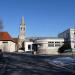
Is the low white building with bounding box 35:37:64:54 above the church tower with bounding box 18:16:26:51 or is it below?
below

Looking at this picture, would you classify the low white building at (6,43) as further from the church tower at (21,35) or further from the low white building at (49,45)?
the low white building at (49,45)

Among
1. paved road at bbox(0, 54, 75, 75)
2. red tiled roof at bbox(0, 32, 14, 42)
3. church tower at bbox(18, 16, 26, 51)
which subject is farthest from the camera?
church tower at bbox(18, 16, 26, 51)

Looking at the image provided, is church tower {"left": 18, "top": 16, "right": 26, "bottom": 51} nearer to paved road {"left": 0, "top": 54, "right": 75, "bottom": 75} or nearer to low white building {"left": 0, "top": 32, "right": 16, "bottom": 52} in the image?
low white building {"left": 0, "top": 32, "right": 16, "bottom": 52}

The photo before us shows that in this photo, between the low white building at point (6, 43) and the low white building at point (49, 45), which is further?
the low white building at point (6, 43)

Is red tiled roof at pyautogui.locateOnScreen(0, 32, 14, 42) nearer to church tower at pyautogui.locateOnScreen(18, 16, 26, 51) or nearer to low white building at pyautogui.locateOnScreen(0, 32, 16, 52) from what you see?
low white building at pyautogui.locateOnScreen(0, 32, 16, 52)

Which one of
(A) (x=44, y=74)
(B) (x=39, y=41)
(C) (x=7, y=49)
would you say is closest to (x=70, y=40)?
(B) (x=39, y=41)

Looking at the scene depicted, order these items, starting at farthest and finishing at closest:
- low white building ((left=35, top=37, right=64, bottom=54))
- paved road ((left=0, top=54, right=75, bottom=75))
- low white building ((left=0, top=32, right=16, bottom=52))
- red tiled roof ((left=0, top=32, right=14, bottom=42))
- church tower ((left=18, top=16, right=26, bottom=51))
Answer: church tower ((left=18, top=16, right=26, bottom=51)), red tiled roof ((left=0, top=32, right=14, bottom=42)), low white building ((left=0, top=32, right=16, bottom=52)), low white building ((left=35, top=37, right=64, bottom=54)), paved road ((left=0, top=54, right=75, bottom=75))

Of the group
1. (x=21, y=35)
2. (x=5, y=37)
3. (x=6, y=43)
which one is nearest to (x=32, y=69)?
(x=6, y=43)

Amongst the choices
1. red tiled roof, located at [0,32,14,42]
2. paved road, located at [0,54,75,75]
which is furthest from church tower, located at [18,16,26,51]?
paved road, located at [0,54,75,75]

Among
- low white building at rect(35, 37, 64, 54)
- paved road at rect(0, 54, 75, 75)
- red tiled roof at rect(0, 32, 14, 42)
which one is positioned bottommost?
paved road at rect(0, 54, 75, 75)

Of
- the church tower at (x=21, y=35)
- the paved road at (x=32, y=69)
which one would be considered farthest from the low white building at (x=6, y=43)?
the paved road at (x=32, y=69)

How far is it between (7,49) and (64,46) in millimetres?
25211

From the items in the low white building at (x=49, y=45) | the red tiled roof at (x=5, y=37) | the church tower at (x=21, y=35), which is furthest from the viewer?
the church tower at (x=21, y=35)

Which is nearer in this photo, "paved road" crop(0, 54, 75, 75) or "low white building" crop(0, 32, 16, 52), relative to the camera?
"paved road" crop(0, 54, 75, 75)
